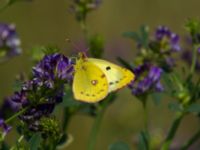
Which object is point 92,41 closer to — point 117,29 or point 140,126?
point 140,126

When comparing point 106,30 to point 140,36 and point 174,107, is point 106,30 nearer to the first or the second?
point 140,36

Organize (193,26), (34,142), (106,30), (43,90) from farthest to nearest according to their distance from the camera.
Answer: (106,30) → (193,26) → (43,90) → (34,142)

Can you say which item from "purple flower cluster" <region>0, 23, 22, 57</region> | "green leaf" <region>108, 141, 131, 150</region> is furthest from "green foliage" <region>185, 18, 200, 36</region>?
"purple flower cluster" <region>0, 23, 22, 57</region>

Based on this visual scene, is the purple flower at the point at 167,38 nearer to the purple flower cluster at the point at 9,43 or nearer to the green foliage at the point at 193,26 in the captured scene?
the green foliage at the point at 193,26

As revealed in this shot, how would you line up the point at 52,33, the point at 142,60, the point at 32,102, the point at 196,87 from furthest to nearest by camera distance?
1. the point at 52,33
2. the point at 142,60
3. the point at 196,87
4. the point at 32,102

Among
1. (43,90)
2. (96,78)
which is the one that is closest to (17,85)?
(43,90)

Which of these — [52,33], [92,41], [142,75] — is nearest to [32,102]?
[142,75]
